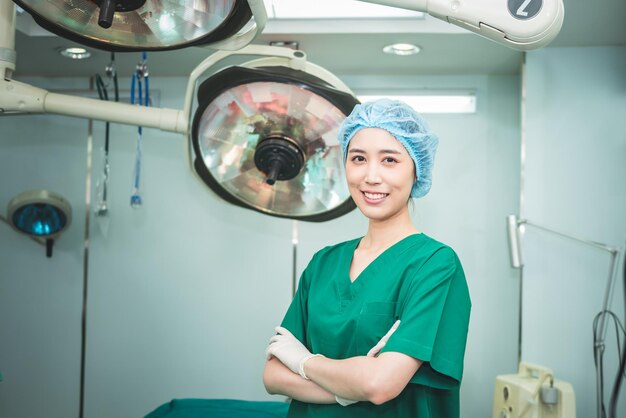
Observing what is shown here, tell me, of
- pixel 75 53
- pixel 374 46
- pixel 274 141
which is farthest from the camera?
pixel 75 53

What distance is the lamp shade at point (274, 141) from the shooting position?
5.68ft

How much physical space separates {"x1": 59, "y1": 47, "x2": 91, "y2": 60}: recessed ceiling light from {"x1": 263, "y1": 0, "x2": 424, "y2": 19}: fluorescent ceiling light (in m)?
0.77

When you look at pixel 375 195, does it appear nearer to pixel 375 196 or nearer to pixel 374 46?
pixel 375 196

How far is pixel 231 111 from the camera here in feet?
5.91

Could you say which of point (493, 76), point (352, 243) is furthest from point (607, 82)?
point (352, 243)

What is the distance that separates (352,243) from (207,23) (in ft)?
2.26

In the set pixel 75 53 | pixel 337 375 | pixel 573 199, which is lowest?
pixel 337 375

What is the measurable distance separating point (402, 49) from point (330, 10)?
34 centimetres

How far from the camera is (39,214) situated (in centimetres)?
285

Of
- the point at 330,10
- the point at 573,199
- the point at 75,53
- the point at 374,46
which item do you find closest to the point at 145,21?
the point at 330,10

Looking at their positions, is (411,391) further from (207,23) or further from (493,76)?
(493,76)

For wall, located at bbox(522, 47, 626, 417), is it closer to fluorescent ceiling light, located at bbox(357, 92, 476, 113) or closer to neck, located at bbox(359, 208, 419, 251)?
fluorescent ceiling light, located at bbox(357, 92, 476, 113)

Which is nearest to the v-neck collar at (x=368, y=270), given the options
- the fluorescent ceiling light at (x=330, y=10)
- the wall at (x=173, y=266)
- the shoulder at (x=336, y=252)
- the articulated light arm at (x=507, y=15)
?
the shoulder at (x=336, y=252)

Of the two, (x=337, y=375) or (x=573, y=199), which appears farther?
(x=573, y=199)
